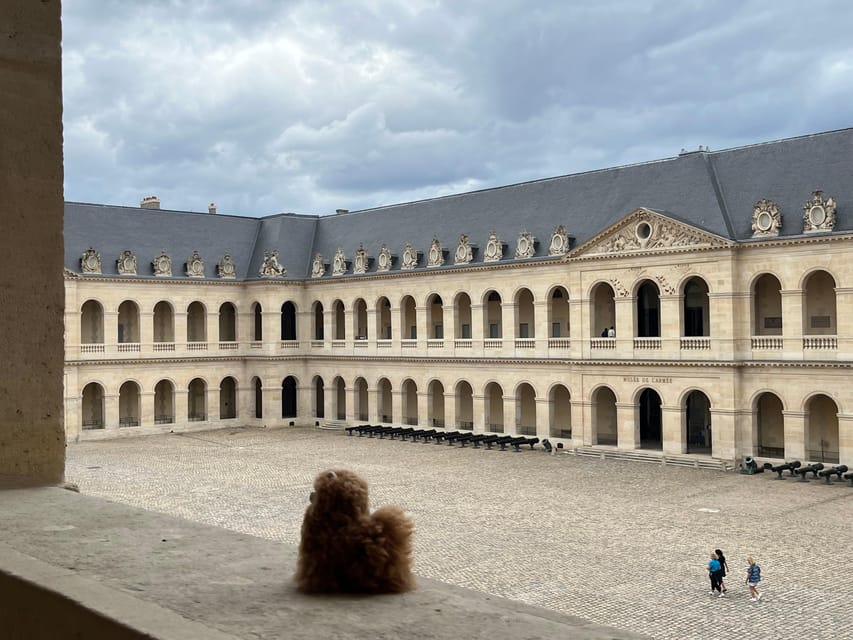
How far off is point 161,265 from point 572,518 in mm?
36181

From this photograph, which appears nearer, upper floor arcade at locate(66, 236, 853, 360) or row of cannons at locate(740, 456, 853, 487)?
row of cannons at locate(740, 456, 853, 487)

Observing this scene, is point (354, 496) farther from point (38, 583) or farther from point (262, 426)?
point (262, 426)

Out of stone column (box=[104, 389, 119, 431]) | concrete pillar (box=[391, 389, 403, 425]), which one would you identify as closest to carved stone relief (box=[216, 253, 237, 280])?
stone column (box=[104, 389, 119, 431])

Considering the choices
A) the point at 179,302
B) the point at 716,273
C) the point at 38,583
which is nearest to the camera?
the point at 38,583

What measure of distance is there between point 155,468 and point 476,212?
937 inches

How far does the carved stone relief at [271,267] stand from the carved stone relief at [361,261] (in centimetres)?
549

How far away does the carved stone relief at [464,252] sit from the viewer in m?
51.7

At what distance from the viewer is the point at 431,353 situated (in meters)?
54.2

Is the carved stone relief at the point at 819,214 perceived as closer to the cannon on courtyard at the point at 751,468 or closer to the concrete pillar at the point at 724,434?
the concrete pillar at the point at 724,434

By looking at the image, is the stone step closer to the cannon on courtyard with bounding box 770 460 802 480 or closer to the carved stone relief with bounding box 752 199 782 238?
the cannon on courtyard with bounding box 770 460 802 480

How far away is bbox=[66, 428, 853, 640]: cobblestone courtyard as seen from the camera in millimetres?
19906

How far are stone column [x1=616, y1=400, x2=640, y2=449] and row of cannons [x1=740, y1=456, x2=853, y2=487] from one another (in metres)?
5.71

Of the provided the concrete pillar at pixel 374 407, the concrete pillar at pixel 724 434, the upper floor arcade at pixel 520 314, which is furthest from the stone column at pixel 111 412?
the concrete pillar at pixel 724 434

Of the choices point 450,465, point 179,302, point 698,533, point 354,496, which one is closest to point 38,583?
point 354,496
